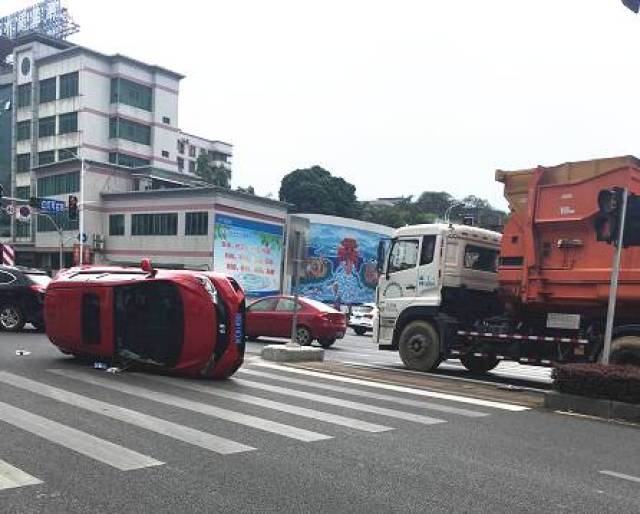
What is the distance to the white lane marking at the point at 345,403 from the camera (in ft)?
28.0

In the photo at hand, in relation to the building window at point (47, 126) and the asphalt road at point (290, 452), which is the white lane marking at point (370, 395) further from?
the building window at point (47, 126)

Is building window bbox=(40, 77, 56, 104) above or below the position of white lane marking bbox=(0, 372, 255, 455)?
above

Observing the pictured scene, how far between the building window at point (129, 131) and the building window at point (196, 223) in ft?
67.1

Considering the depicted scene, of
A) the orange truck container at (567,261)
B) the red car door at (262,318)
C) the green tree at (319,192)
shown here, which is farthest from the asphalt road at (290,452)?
the green tree at (319,192)

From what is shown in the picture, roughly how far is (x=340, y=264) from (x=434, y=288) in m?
43.6

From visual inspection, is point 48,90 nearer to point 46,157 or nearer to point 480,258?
point 46,157

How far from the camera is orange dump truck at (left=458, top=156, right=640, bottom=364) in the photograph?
457 inches

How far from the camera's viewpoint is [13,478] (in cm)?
536

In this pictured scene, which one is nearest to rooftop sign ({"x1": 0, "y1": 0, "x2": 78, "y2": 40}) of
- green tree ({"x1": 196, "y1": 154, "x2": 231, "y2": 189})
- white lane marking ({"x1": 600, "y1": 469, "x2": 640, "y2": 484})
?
green tree ({"x1": 196, "y1": 154, "x2": 231, "y2": 189})

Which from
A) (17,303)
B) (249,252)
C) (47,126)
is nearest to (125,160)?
(47,126)

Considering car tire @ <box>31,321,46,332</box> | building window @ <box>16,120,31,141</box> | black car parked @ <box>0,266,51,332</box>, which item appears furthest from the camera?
building window @ <box>16,120,31,141</box>

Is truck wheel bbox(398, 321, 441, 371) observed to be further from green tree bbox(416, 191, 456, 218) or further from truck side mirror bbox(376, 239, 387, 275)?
green tree bbox(416, 191, 456, 218)

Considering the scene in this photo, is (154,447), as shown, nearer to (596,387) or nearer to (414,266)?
(596,387)

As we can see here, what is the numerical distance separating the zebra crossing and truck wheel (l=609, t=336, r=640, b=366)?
254 centimetres
